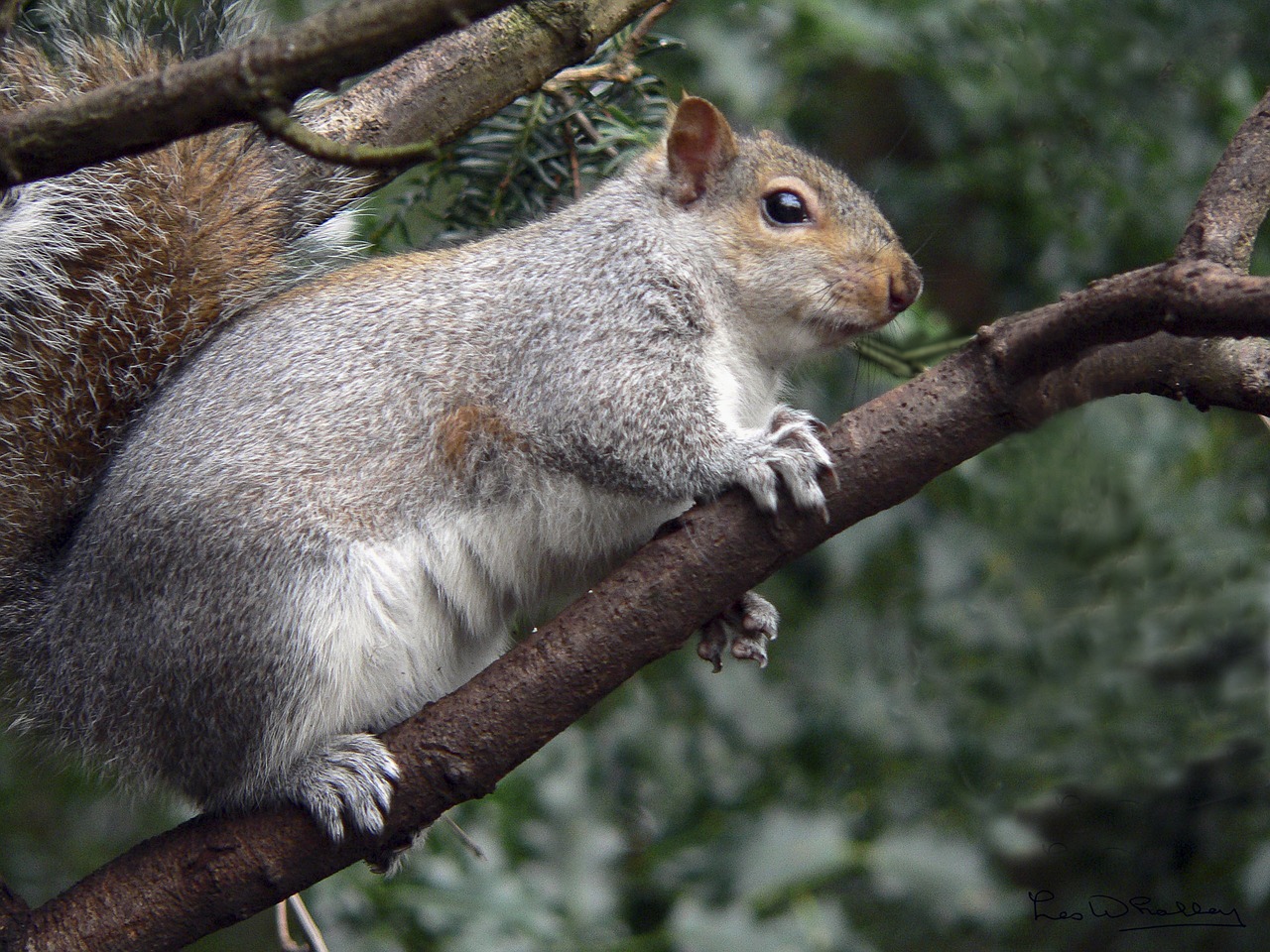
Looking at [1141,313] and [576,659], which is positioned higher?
[1141,313]

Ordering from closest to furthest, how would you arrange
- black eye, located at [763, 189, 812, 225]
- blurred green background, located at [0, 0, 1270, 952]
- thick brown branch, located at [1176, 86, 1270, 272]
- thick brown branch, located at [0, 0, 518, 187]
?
thick brown branch, located at [0, 0, 518, 187], thick brown branch, located at [1176, 86, 1270, 272], blurred green background, located at [0, 0, 1270, 952], black eye, located at [763, 189, 812, 225]

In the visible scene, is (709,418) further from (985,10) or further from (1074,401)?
(985,10)

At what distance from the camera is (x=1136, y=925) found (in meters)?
1.97

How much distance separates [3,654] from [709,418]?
115 cm

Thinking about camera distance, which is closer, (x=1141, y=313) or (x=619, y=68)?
(x=1141, y=313)

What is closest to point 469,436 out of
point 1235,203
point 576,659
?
point 576,659

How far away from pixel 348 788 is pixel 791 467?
0.73 metres

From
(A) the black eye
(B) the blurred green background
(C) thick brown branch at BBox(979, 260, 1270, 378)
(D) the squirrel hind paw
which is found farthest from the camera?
(A) the black eye

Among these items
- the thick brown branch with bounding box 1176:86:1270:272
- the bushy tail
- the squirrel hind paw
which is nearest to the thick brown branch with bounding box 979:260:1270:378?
the thick brown branch with bounding box 1176:86:1270:272

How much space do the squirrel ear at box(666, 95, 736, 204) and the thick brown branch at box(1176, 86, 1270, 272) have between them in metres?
0.78

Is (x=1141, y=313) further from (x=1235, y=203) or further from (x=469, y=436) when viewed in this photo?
(x=469, y=436)

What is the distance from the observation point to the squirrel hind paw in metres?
1.61

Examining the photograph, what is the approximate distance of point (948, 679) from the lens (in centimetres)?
211
